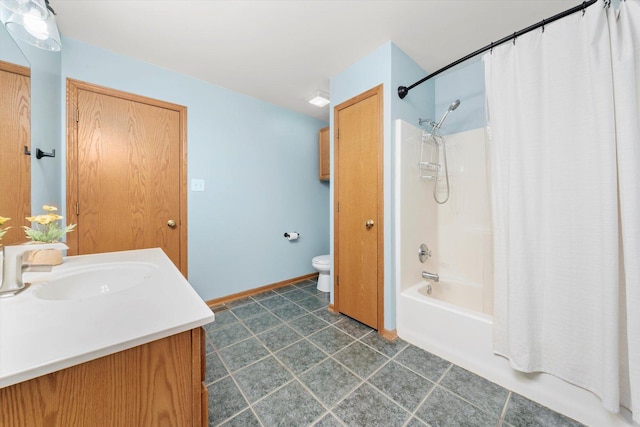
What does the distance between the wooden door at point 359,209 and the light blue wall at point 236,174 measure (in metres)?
0.99

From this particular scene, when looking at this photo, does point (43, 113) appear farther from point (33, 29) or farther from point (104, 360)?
point (104, 360)

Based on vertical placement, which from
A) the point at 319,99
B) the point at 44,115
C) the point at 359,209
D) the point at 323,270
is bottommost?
the point at 323,270

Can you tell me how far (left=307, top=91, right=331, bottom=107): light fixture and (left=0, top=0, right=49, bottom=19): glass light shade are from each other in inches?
78.3

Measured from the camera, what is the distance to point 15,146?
40.3 inches

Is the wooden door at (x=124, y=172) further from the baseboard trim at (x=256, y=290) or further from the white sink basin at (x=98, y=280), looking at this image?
the white sink basin at (x=98, y=280)

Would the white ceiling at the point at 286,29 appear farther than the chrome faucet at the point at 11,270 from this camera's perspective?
Yes

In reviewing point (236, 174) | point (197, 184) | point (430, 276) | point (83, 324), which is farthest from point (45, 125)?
point (430, 276)

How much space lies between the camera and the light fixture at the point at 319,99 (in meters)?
2.62

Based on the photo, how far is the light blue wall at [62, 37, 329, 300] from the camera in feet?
6.82

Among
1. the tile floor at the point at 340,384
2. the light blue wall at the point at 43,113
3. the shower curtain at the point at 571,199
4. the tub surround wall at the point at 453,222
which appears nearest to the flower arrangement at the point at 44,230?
the light blue wall at the point at 43,113

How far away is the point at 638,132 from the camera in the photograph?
0.99m

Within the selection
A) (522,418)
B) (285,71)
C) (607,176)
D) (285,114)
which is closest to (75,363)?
(522,418)

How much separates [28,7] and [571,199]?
266 centimetres

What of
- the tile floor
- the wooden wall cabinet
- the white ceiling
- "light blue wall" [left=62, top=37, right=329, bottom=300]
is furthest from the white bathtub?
the white ceiling
